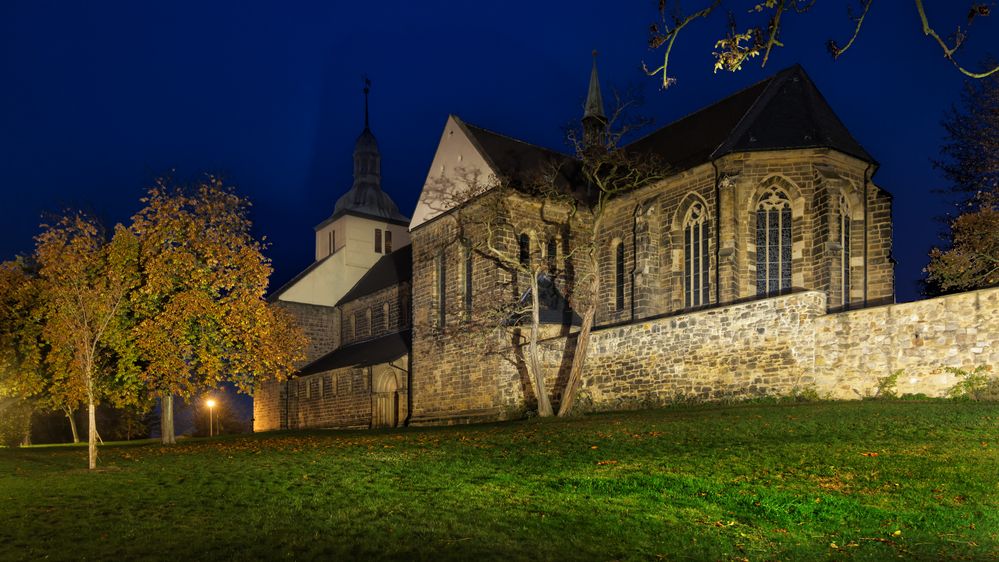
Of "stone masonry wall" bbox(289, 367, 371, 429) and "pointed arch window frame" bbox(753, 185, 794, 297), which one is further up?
"pointed arch window frame" bbox(753, 185, 794, 297)

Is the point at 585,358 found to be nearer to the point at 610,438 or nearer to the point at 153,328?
the point at 610,438

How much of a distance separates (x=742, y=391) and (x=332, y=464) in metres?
12.6

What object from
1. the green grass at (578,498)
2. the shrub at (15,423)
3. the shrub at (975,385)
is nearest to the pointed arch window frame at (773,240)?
the shrub at (975,385)

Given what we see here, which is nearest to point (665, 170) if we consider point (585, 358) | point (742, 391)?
point (585, 358)

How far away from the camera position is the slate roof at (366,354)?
132ft

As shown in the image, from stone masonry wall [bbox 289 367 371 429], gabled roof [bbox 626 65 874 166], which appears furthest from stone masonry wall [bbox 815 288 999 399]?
stone masonry wall [bbox 289 367 371 429]

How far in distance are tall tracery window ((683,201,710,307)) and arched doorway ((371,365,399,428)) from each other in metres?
15.2

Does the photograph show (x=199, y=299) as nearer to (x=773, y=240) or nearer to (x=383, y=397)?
(x=383, y=397)

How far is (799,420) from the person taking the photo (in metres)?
18.2

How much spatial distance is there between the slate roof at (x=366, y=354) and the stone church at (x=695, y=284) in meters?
0.25

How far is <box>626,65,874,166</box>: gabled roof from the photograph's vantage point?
95.0 feet

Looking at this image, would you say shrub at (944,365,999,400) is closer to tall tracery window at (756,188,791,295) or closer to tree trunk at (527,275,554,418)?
tall tracery window at (756,188,791,295)

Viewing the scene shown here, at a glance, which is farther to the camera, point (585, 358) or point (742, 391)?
point (585, 358)

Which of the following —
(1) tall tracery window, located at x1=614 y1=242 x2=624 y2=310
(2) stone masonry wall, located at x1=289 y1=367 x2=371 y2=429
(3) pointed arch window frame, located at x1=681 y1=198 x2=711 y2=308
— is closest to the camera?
(3) pointed arch window frame, located at x1=681 y1=198 x2=711 y2=308
